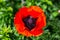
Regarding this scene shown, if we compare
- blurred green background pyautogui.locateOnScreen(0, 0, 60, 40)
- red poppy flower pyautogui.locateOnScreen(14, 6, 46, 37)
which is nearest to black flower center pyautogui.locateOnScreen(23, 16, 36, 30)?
red poppy flower pyautogui.locateOnScreen(14, 6, 46, 37)

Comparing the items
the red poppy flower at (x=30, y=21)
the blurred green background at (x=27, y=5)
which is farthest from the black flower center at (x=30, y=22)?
the blurred green background at (x=27, y=5)

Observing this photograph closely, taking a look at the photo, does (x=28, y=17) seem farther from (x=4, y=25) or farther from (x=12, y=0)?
(x=12, y=0)

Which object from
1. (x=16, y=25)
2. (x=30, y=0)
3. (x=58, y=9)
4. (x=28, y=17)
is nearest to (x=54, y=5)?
(x=58, y=9)

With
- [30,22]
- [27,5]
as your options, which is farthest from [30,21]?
[27,5]

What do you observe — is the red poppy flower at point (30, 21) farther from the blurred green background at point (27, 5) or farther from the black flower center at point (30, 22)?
the blurred green background at point (27, 5)

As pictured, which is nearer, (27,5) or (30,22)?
(30,22)

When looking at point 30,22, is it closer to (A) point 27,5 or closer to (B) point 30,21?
(B) point 30,21

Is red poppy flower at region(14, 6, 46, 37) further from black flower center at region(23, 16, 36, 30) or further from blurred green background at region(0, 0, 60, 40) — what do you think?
blurred green background at region(0, 0, 60, 40)

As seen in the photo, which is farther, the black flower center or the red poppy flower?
the black flower center
